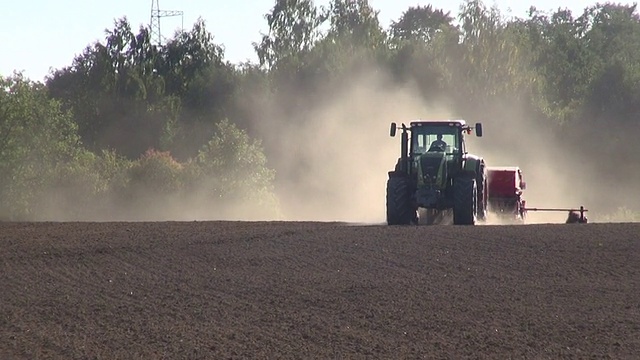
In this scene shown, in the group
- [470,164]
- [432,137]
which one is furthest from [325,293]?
[432,137]

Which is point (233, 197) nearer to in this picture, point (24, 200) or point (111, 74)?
point (24, 200)

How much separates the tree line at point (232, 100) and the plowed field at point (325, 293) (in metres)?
29.0

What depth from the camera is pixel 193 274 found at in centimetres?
1942

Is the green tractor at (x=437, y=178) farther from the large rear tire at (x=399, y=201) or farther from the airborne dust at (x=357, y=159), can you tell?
the airborne dust at (x=357, y=159)

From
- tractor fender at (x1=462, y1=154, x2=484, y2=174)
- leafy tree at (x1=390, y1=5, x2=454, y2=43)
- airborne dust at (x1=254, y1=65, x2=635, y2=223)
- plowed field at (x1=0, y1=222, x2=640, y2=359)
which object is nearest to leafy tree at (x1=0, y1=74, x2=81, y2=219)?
airborne dust at (x1=254, y1=65, x2=635, y2=223)

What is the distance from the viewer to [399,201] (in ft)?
85.1

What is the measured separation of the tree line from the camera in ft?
180

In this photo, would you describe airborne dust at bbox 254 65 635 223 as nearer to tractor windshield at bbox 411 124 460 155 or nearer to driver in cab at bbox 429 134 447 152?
tractor windshield at bbox 411 124 460 155

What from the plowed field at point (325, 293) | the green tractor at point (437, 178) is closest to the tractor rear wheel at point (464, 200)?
the green tractor at point (437, 178)

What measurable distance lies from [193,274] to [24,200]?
34833 millimetres

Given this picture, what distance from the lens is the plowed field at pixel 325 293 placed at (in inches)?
529

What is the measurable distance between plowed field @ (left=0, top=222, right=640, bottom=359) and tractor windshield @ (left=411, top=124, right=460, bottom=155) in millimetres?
2828

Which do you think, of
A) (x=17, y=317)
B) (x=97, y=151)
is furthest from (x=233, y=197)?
(x=17, y=317)

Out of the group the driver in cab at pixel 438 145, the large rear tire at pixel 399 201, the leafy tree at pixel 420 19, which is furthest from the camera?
the leafy tree at pixel 420 19
